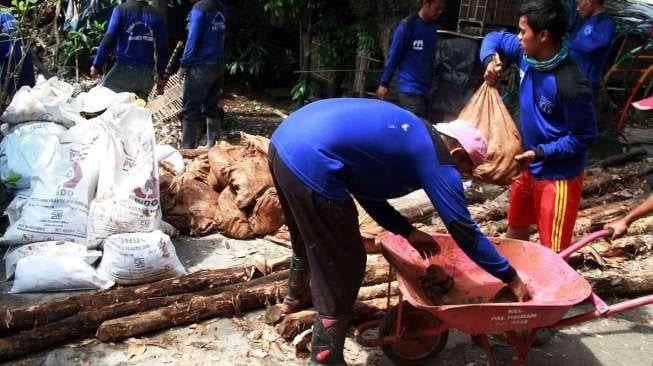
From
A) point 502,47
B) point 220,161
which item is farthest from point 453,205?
point 220,161

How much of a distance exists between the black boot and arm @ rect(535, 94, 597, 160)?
4396mm

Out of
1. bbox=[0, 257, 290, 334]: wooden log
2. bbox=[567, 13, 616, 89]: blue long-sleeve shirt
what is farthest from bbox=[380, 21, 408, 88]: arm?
bbox=[0, 257, 290, 334]: wooden log

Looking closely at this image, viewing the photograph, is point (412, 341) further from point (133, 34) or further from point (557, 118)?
point (133, 34)

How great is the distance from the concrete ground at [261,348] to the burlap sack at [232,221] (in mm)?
1170

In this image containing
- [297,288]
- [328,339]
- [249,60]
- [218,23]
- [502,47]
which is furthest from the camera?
[249,60]

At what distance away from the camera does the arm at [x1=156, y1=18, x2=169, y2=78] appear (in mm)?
6926

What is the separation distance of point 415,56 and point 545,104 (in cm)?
327

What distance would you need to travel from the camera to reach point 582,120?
348 cm

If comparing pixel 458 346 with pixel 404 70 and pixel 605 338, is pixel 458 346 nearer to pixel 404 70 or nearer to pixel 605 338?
pixel 605 338

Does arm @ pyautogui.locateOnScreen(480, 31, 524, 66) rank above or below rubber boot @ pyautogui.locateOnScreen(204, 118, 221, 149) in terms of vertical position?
above

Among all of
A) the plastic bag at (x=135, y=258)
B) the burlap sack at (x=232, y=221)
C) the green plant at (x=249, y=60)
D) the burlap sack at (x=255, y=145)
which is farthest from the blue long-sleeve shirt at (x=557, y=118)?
the green plant at (x=249, y=60)

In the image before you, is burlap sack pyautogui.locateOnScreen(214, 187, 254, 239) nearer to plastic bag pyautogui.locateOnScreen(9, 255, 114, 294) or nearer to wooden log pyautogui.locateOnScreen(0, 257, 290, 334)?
wooden log pyautogui.locateOnScreen(0, 257, 290, 334)

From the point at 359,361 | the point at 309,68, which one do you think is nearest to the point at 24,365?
the point at 359,361

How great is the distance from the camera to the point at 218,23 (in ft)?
23.1
